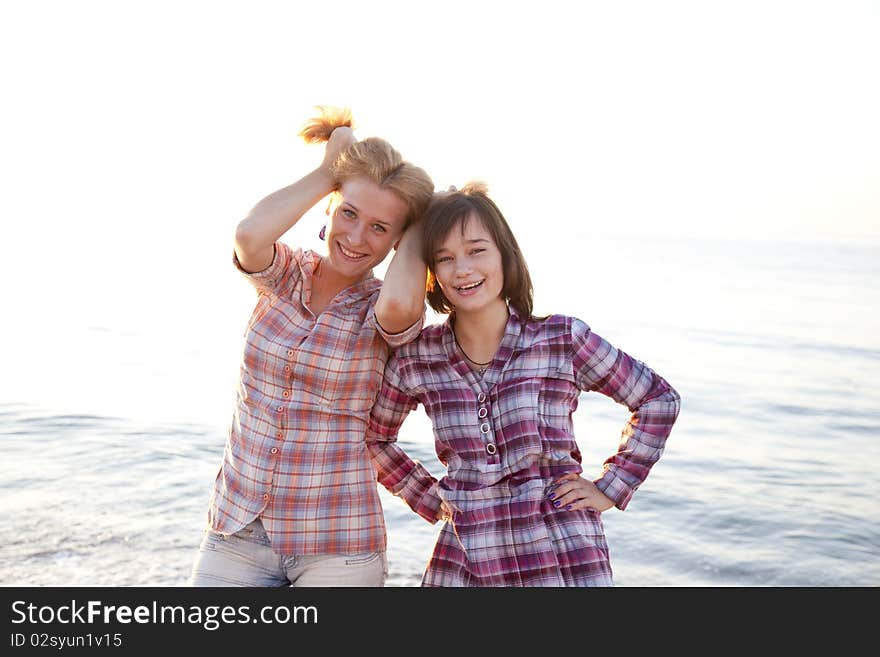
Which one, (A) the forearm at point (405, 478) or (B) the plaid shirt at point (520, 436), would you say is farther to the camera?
(A) the forearm at point (405, 478)


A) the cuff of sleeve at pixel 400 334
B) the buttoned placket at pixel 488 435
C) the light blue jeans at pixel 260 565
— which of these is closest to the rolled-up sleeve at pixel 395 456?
the cuff of sleeve at pixel 400 334

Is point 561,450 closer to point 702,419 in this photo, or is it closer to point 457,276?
point 457,276

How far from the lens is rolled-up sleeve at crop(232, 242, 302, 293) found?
3312 millimetres

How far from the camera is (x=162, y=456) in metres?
7.91

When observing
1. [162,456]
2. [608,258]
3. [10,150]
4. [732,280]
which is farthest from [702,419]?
[10,150]

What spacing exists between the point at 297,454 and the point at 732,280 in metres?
22.1

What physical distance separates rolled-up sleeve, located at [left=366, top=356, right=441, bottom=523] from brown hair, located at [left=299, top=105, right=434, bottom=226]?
0.53 meters

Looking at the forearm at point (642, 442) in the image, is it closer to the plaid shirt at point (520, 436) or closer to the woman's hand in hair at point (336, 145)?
the plaid shirt at point (520, 436)

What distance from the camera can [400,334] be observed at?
10.7 ft

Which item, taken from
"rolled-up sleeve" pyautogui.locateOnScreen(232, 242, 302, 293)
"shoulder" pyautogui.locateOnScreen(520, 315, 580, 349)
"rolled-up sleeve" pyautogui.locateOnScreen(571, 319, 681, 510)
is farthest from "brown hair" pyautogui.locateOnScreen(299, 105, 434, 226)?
"rolled-up sleeve" pyautogui.locateOnScreen(571, 319, 681, 510)

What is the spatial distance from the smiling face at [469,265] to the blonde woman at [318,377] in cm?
10

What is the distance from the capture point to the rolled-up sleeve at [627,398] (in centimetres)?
335

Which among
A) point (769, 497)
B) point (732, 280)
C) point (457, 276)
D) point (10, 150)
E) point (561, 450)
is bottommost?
point (769, 497)

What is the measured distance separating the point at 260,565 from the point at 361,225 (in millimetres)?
1110
